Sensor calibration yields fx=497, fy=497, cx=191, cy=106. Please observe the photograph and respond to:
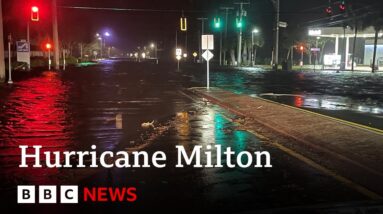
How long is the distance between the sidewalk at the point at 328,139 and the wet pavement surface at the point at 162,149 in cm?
56

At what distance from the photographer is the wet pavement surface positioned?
6.80 m

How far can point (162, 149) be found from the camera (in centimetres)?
1041

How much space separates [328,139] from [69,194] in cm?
646

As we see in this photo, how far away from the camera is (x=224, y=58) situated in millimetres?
96500

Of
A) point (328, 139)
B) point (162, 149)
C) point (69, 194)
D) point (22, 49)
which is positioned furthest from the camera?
point (22, 49)

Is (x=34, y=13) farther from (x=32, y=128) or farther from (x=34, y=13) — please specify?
(x=32, y=128)

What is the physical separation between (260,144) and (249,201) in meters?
4.51

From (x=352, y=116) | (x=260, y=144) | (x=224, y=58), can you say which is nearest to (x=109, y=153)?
(x=260, y=144)

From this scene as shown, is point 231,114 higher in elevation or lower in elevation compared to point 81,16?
lower

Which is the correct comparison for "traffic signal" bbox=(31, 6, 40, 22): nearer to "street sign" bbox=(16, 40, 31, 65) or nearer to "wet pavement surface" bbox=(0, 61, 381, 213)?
"street sign" bbox=(16, 40, 31, 65)

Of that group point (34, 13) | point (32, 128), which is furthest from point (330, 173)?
point (34, 13)

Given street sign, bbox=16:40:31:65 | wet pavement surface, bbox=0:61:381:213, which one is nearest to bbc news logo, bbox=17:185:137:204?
wet pavement surface, bbox=0:61:381:213

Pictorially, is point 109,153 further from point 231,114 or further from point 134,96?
point 134,96

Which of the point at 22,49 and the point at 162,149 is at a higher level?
the point at 22,49
